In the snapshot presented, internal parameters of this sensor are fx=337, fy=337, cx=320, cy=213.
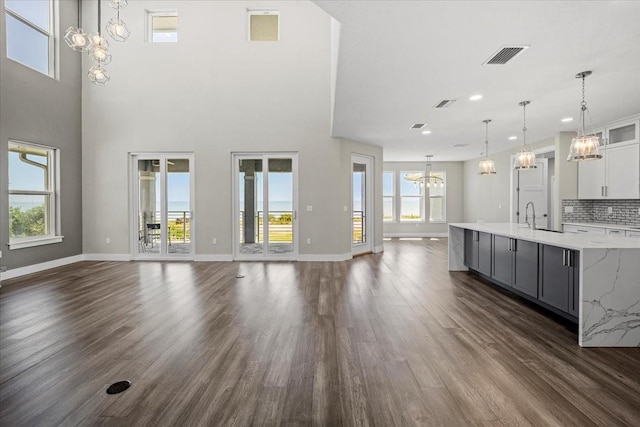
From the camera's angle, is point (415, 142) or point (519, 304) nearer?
point (519, 304)

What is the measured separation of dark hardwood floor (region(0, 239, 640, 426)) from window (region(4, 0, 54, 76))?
419 centimetres

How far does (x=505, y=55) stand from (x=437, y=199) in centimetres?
928

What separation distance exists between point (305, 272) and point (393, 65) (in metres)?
3.77


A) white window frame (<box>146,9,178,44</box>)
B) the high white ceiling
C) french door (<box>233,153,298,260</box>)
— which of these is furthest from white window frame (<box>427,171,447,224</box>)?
white window frame (<box>146,9,178,44</box>)

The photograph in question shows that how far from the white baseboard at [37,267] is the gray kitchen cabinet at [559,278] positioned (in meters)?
7.66

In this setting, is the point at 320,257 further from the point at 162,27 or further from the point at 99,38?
the point at 162,27

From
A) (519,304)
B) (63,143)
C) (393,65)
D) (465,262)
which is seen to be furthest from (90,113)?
(519,304)

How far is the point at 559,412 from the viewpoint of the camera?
1.96m

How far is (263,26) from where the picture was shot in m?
7.22

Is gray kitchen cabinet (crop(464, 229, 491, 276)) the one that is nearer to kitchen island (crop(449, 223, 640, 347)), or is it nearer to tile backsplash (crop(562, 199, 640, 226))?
kitchen island (crop(449, 223, 640, 347))

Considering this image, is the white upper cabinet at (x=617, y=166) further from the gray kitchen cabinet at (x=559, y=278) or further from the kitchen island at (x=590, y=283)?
the gray kitchen cabinet at (x=559, y=278)

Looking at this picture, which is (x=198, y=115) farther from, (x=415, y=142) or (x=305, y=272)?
(x=415, y=142)

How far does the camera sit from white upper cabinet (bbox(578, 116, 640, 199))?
5.39 meters

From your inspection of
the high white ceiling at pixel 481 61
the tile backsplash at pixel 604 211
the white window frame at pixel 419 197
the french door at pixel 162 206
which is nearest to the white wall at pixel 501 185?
A: the tile backsplash at pixel 604 211
